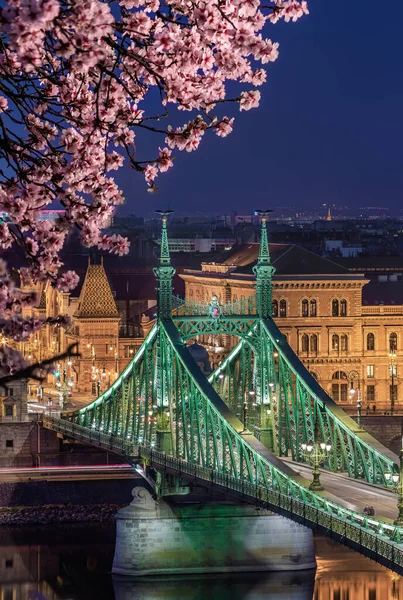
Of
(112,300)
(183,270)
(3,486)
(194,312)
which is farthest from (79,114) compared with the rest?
(183,270)

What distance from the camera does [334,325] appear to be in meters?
102

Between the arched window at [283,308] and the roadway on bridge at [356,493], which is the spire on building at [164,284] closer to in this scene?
the roadway on bridge at [356,493]

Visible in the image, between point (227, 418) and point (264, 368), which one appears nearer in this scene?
point (227, 418)

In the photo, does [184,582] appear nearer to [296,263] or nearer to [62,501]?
[62,501]

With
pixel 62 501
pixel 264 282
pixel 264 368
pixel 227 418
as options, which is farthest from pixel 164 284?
pixel 62 501

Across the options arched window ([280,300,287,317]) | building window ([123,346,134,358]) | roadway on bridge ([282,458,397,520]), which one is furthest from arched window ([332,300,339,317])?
roadway on bridge ([282,458,397,520])

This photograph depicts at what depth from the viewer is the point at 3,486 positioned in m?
83.4

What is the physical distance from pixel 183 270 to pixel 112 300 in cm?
1272

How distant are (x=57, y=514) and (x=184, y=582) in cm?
1532

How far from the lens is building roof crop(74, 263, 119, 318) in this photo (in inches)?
4205

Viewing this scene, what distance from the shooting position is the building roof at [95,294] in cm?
10681

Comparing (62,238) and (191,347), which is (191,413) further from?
(62,238)

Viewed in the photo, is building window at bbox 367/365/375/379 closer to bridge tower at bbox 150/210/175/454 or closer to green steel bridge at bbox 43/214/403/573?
green steel bridge at bbox 43/214/403/573

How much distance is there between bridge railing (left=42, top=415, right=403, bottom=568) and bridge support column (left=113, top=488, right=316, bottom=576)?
2.26 metres
